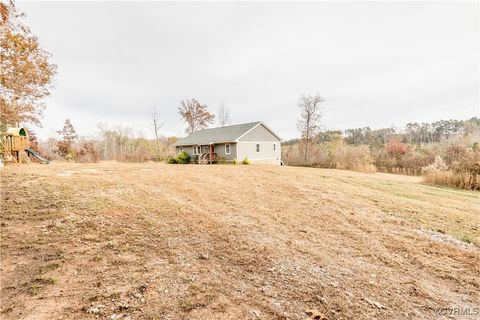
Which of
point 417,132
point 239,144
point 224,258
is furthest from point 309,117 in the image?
point 417,132

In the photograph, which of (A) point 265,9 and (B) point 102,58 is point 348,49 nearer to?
(A) point 265,9

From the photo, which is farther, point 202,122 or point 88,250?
point 202,122

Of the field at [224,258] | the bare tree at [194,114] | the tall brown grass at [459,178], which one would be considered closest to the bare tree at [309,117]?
the tall brown grass at [459,178]

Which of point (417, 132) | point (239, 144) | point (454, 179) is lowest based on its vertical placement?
point (454, 179)

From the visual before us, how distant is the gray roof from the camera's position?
21.4m

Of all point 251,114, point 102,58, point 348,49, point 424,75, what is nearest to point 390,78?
point 424,75

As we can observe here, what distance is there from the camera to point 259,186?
783cm

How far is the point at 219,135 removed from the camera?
2338 cm

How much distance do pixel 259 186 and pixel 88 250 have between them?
18.8 ft

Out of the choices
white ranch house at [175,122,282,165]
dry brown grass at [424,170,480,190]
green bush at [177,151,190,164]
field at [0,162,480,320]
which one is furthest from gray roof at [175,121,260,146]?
field at [0,162,480,320]

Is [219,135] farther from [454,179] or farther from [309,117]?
[454,179]

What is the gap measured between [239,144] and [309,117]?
1269 centimetres

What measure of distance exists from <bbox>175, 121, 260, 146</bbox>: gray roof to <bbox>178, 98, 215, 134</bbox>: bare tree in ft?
37.2

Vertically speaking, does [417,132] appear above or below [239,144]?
above
